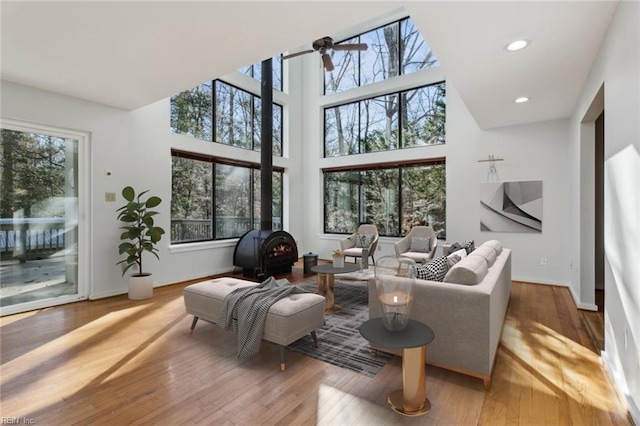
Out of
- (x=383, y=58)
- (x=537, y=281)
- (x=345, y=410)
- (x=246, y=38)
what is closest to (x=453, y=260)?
(x=345, y=410)

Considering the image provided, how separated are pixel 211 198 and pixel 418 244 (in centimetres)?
390

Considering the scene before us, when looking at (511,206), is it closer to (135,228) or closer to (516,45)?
(516,45)

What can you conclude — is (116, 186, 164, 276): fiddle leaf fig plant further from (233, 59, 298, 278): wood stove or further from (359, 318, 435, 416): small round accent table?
(359, 318, 435, 416): small round accent table

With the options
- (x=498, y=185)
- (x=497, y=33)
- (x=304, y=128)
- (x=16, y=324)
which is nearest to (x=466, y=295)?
(x=497, y=33)

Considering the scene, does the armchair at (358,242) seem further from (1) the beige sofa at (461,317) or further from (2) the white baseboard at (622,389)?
(2) the white baseboard at (622,389)

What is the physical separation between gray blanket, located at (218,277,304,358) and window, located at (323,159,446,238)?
4.15 m

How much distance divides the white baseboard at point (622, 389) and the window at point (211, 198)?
5500mm

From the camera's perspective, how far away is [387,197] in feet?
22.4

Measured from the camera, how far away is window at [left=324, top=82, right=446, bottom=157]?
20.4ft

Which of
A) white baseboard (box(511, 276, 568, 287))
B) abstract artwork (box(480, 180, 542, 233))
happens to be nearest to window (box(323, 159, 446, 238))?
abstract artwork (box(480, 180, 542, 233))

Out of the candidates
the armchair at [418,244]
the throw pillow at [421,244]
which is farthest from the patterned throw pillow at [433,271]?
the throw pillow at [421,244]

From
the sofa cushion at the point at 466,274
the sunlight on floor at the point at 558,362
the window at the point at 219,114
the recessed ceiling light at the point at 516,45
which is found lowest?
the sunlight on floor at the point at 558,362

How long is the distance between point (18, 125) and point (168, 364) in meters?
3.47

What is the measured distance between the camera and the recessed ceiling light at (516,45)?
2.61m
